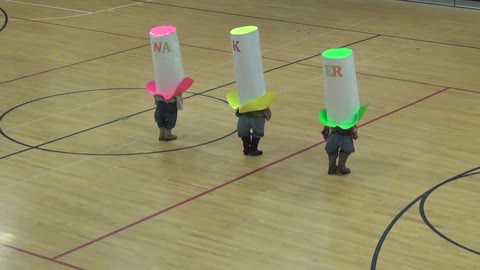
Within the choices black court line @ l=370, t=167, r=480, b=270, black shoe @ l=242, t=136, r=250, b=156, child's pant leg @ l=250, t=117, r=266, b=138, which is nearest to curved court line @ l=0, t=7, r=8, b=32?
black shoe @ l=242, t=136, r=250, b=156

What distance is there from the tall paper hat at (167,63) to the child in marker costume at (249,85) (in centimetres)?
50

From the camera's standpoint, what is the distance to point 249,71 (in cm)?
647

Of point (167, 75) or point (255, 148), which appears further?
point (167, 75)

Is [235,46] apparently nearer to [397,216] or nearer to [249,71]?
[249,71]

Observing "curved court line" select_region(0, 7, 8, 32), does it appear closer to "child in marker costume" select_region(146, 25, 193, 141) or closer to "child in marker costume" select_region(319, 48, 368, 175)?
"child in marker costume" select_region(146, 25, 193, 141)

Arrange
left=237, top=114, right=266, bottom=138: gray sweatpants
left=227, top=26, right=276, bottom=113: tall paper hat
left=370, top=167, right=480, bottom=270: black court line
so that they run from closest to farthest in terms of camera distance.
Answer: left=370, top=167, right=480, bottom=270: black court line → left=227, top=26, right=276, bottom=113: tall paper hat → left=237, top=114, right=266, bottom=138: gray sweatpants

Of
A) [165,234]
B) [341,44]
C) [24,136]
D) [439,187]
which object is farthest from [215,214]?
[341,44]

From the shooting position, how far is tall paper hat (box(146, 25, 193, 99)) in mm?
6770

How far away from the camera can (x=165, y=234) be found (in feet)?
17.8

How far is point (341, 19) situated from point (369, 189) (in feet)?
18.9

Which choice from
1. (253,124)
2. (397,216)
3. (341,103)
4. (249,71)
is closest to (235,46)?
(249,71)

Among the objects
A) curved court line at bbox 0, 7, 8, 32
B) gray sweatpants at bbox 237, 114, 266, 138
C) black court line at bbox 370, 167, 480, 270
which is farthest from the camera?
curved court line at bbox 0, 7, 8, 32

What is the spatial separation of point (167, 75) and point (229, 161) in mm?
801

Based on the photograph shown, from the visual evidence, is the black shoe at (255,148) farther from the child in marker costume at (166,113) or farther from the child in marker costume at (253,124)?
the child in marker costume at (166,113)
